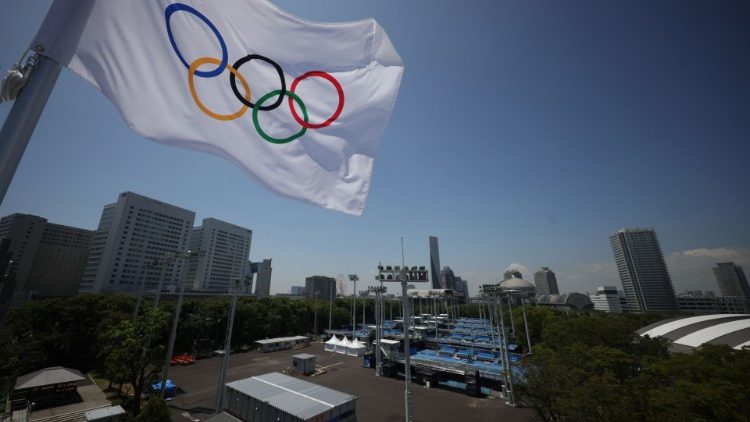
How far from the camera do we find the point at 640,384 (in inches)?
579

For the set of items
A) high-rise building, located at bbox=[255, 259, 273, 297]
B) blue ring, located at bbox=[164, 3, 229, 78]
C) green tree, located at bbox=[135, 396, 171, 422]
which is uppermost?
high-rise building, located at bbox=[255, 259, 273, 297]

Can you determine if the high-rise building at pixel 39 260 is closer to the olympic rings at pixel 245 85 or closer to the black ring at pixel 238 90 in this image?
the olympic rings at pixel 245 85

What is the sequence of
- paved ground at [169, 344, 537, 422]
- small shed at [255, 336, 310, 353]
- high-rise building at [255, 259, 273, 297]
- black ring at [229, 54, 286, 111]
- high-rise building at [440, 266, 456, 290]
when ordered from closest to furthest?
black ring at [229, 54, 286, 111]
paved ground at [169, 344, 537, 422]
small shed at [255, 336, 310, 353]
high-rise building at [255, 259, 273, 297]
high-rise building at [440, 266, 456, 290]

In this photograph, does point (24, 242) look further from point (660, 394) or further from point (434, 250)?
point (434, 250)

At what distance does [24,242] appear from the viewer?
66.1 meters

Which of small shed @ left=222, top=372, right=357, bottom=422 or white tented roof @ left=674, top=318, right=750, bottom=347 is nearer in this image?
small shed @ left=222, top=372, right=357, bottom=422

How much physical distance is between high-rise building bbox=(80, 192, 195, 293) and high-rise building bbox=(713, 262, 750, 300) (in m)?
271

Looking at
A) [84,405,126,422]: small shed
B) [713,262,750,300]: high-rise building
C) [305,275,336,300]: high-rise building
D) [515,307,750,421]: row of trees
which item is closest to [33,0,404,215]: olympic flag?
[515,307,750,421]: row of trees

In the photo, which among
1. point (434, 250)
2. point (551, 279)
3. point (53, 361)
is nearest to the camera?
point (53, 361)

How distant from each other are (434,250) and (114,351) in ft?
475

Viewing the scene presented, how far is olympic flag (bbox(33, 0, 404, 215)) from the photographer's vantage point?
375 cm

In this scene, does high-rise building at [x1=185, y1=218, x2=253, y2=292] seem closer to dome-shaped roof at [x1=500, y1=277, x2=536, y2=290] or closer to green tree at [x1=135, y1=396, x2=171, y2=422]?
dome-shaped roof at [x1=500, y1=277, x2=536, y2=290]

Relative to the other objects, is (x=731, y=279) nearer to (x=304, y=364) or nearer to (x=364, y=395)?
(x=364, y=395)

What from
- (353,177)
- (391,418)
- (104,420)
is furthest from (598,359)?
(104,420)
